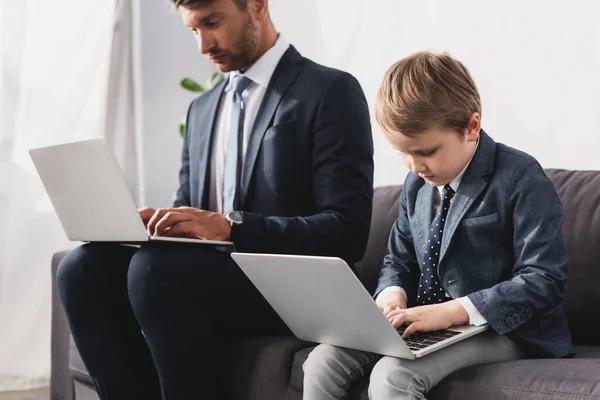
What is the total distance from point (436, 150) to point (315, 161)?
38 centimetres

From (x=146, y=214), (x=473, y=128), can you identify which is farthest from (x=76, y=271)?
(x=473, y=128)

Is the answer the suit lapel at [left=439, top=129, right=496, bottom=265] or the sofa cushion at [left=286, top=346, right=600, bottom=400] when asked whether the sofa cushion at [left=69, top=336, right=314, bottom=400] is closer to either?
the sofa cushion at [left=286, top=346, right=600, bottom=400]

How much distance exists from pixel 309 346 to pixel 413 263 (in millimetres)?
269

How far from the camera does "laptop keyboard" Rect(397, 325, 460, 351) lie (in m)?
1.16

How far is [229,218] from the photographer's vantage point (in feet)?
4.91

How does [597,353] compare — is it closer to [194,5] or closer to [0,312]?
[194,5]

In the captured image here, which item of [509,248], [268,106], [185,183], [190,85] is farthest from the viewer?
[190,85]

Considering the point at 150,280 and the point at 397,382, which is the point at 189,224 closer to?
the point at 150,280

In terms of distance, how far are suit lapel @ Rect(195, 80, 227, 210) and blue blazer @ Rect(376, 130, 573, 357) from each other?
1.83 feet

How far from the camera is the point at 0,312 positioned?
274 cm

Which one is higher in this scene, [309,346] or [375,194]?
[375,194]

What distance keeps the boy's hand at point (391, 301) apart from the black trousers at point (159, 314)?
24 cm

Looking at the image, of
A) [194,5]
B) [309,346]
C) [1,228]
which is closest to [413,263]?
[309,346]

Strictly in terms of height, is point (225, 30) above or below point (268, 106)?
above
